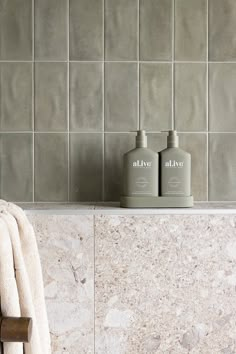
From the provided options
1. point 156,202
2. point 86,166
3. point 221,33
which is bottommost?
point 156,202

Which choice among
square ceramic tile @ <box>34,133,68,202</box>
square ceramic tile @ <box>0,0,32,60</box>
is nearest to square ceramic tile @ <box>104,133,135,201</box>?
square ceramic tile @ <box>34,133,68,202</box>

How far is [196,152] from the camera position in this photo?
1.41 meters

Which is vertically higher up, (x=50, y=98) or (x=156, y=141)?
(x=50, y=98)

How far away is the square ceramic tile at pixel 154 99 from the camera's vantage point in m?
1.40

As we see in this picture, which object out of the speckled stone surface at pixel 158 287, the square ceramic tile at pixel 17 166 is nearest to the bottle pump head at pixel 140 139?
the speckled stone surface at pixel 158 287

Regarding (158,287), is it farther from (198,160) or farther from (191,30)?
(191,30)

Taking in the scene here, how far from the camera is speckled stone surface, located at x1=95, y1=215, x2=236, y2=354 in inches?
45.0

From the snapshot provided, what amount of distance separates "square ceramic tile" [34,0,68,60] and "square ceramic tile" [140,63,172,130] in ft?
0.86

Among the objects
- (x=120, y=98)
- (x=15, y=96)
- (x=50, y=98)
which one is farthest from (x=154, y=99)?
(x=15, y=96)

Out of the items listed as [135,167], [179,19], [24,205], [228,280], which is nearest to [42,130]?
[24,205]

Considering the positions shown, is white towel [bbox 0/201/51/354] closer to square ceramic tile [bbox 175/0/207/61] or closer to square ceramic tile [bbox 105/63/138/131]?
square ceramic tile [bbox 105/63/138/131]

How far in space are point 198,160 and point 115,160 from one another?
0.26 metres

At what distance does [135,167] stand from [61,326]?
462 mm

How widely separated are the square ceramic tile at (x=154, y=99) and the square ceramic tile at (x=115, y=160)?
81mm
